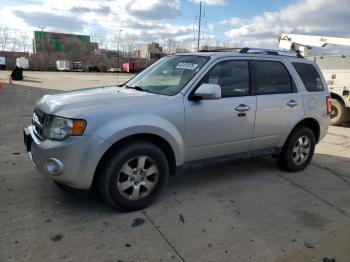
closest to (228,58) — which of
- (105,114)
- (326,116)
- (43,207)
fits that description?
(105,114)

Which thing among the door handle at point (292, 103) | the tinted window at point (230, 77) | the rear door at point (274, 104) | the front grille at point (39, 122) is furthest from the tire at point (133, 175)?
the door handle at point (292, 103)

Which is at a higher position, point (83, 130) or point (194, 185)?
point (83, 130)

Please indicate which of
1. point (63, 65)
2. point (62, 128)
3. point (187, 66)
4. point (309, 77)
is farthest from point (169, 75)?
point (63, 65)

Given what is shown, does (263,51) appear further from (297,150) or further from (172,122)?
(172,122)

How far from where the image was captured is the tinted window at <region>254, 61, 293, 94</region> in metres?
5.07

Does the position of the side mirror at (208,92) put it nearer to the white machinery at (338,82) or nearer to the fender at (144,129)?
the fender at (144,129)

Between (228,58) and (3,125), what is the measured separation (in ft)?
19.0

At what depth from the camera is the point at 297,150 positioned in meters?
5.77

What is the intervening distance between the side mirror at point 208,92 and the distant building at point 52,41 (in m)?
65.8

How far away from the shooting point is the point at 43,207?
4.00m

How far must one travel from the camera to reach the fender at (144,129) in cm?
367

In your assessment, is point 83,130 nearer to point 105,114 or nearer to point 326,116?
point 105,114

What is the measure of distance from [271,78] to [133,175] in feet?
8.38

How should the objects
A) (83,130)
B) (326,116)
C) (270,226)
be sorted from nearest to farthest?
(83,130), (270,226), (326,116)
